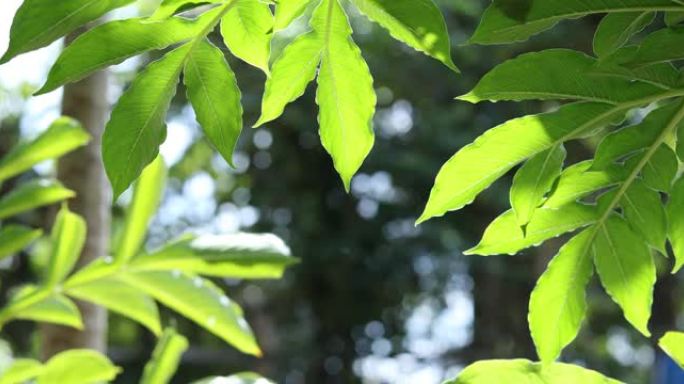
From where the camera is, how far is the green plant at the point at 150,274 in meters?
0.91

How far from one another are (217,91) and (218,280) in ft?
22.0

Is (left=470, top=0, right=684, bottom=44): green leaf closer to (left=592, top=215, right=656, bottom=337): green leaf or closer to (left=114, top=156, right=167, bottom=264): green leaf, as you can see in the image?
(left=592, top=215, right=656, bottom=337): green leaf

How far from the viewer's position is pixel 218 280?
7.09m

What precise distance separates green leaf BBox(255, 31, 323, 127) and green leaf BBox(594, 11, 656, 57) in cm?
14

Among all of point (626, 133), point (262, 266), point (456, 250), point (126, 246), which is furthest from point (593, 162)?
point (456, 250)

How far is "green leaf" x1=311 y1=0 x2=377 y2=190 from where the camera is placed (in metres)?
0.46

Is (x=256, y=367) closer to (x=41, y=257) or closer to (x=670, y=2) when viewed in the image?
(x=41, y=257)

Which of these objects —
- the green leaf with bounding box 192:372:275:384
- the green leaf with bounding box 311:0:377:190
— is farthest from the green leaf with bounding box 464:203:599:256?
the green leaf with bounding box 192:372:275:384

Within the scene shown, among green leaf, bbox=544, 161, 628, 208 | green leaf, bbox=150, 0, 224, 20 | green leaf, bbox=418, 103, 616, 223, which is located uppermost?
green leaf, bbox=150, 0, 224, 20

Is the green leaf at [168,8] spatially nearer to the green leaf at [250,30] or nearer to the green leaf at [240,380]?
the green leaf at [250,30]

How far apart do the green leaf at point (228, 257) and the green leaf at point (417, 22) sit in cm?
46

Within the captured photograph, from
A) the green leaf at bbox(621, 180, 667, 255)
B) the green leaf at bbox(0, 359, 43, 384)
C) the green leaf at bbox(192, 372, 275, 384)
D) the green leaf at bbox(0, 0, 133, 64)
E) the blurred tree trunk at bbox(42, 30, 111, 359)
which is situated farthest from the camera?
the blurred tree trunk at bbox(42, 30, 111, 359)

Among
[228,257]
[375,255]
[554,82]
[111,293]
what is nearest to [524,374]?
[554,82]

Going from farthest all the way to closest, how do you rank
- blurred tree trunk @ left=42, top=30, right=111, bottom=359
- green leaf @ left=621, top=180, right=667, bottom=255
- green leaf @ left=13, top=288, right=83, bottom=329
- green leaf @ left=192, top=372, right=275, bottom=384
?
blurred tree trunk @ left=42, top=30, right=111, bottom=359 → green leaf @ left=13, top=288, right=83, bottom=329 → green leaf @ left=192, top=372, right=275, bottom=384 → green leaf @ left=621, top=180, right=667, bottom=255
